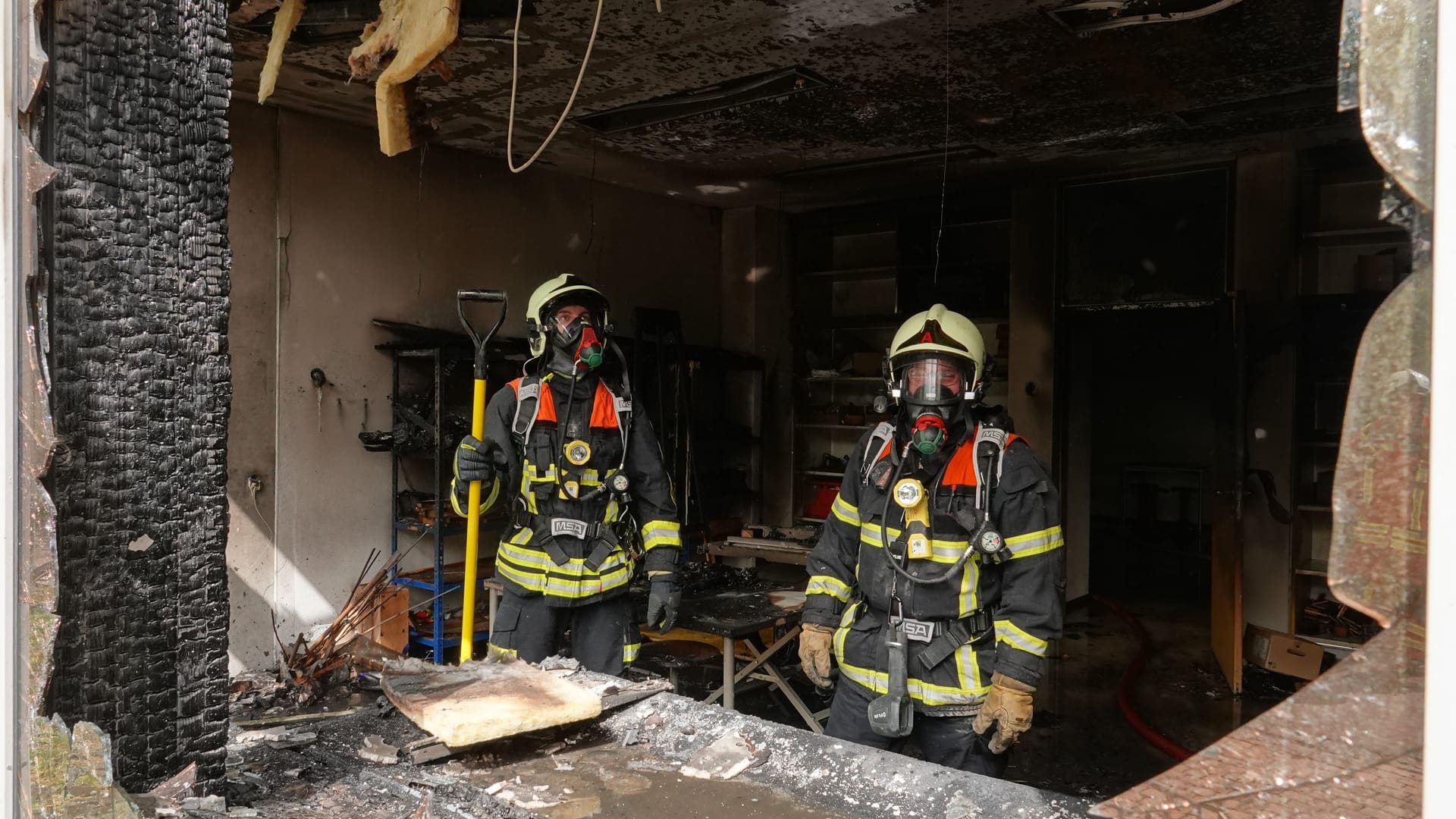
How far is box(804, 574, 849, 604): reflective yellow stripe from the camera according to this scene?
136 inches

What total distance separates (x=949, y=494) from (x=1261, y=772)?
7.26 feet

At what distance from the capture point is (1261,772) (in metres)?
0.96

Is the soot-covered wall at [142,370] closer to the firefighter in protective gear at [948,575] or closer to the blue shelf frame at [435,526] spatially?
the firefighter in protective gear at [948,575]

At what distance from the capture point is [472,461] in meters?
3.61

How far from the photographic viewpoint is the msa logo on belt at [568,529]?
12.8ft

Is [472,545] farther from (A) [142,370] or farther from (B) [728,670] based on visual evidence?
(B) [728,670]

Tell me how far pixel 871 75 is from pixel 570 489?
8.63 feet

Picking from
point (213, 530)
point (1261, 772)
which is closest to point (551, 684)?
point (213, 530)

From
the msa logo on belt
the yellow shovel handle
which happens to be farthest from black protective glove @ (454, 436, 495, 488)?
the msa logo on belt

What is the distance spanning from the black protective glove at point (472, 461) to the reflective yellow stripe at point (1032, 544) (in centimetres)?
190

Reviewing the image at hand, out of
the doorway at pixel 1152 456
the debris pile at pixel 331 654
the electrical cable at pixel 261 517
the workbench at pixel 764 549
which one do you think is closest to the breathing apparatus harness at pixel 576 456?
the debris pile at pixel 331 654

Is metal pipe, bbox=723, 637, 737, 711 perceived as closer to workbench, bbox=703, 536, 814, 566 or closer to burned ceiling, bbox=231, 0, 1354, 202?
workbench, bbox=703, 536, 814, 566

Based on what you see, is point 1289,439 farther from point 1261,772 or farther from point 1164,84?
point 1261,772

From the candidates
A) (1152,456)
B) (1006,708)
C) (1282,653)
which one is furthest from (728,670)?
(1152,456)
